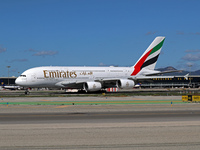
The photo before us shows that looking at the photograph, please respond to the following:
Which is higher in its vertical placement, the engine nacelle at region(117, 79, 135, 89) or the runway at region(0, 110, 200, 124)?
the engine nacelle at region(117, 79, 135, 89)

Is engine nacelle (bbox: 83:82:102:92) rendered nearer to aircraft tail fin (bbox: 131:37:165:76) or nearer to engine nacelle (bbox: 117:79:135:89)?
engine nacelle (bbox: 117:79:135:89)

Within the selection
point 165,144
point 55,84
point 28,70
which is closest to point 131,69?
point 55,84

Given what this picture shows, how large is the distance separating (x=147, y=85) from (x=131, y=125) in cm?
13350

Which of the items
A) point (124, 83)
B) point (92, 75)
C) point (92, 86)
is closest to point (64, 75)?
point (92, 86)

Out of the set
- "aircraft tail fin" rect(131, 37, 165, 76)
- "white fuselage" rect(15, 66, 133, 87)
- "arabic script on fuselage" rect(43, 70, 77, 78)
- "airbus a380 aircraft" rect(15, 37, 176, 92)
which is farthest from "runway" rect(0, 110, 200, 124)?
"aircraft tail fin" rect(131, 37, 165, 76)

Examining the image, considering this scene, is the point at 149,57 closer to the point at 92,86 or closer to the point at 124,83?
the point at 124,83

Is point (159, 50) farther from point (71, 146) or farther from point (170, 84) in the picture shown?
point (170, 84)

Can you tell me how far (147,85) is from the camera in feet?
485

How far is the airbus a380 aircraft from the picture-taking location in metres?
52.8

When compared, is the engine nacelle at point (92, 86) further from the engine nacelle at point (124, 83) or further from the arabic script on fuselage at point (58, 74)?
the engine nacelle at point (124, 83)

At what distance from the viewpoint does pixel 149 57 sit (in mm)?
61281

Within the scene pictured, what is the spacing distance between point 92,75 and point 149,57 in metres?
13.2

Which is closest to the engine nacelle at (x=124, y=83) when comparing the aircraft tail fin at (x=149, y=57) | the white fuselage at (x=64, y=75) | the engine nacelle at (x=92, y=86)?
the engine nacelle at (x=92, y=86)

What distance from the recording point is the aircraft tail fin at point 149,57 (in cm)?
6094
